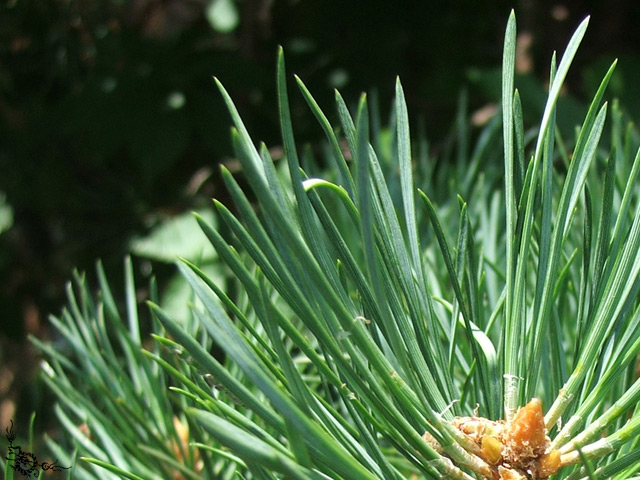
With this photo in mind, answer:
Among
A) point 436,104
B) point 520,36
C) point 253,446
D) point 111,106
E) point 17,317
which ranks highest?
point 520,36

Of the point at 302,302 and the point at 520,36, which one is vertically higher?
the point at 520,36

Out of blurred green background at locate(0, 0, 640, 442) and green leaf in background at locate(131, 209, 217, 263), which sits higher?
blurred green background at locate(0, 0, 640, 442)

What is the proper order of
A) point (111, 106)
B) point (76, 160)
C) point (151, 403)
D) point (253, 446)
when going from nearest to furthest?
point (253, 446) → point (151, 403) → point (111, 106) → point (76, 160)

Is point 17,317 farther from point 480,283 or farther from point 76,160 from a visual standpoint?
point 480,283

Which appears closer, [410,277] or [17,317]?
[410,277]

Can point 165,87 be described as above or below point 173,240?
above

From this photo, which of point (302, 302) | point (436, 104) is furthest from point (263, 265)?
point (436, 104)

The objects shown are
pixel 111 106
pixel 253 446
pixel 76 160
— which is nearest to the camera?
pixel 253 446

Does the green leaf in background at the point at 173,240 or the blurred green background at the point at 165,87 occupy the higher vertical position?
the blurred green background at the point at 165,87
